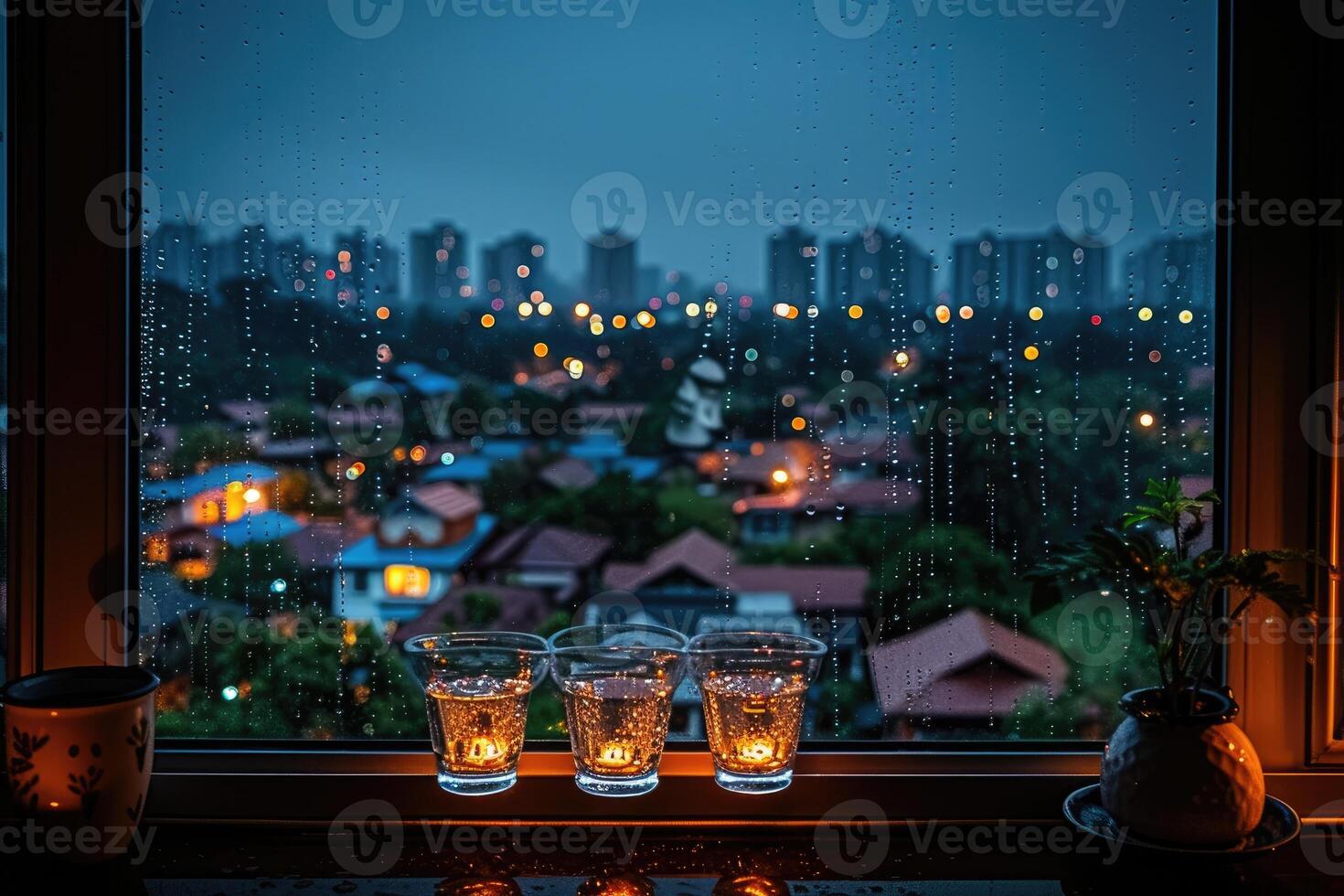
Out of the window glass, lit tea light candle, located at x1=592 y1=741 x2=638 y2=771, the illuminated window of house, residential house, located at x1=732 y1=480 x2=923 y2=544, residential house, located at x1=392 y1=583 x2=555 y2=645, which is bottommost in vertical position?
lit tea light candle, located at x1=592 y1=741 x2=638 y2=771

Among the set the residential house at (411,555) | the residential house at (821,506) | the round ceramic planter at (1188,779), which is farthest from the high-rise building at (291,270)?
the round ceramic planter at (1188,779)

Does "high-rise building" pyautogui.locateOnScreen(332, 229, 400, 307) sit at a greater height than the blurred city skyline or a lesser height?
lesser

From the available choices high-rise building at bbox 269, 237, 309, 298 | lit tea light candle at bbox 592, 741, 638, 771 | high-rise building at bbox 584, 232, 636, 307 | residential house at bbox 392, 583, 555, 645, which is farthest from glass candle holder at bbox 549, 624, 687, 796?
high-rise building at bbox 269, 237, 309, 298

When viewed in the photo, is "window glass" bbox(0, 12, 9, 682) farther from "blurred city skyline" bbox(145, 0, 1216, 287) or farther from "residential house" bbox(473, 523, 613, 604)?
"residential house" bbox(473, 523, 613, 604)

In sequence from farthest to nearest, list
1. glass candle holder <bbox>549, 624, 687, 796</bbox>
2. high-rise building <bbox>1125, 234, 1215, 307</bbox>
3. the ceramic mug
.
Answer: high-rise building <bbox>1125, 234, 1215, 307</bbox> < glass candle holder <bbox>549, 624, 687, 796</bbox> < the ceramic mug

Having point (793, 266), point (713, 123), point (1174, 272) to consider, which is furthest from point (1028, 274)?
point (713, 123)

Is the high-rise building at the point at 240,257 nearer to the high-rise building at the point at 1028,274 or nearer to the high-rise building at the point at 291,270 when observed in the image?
the high-rise building at the point at 291,270

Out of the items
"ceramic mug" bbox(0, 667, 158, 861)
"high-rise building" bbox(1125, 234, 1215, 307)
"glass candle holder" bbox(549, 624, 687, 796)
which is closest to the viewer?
"ceramic mug" bbox(0, 667, 158, 861)
